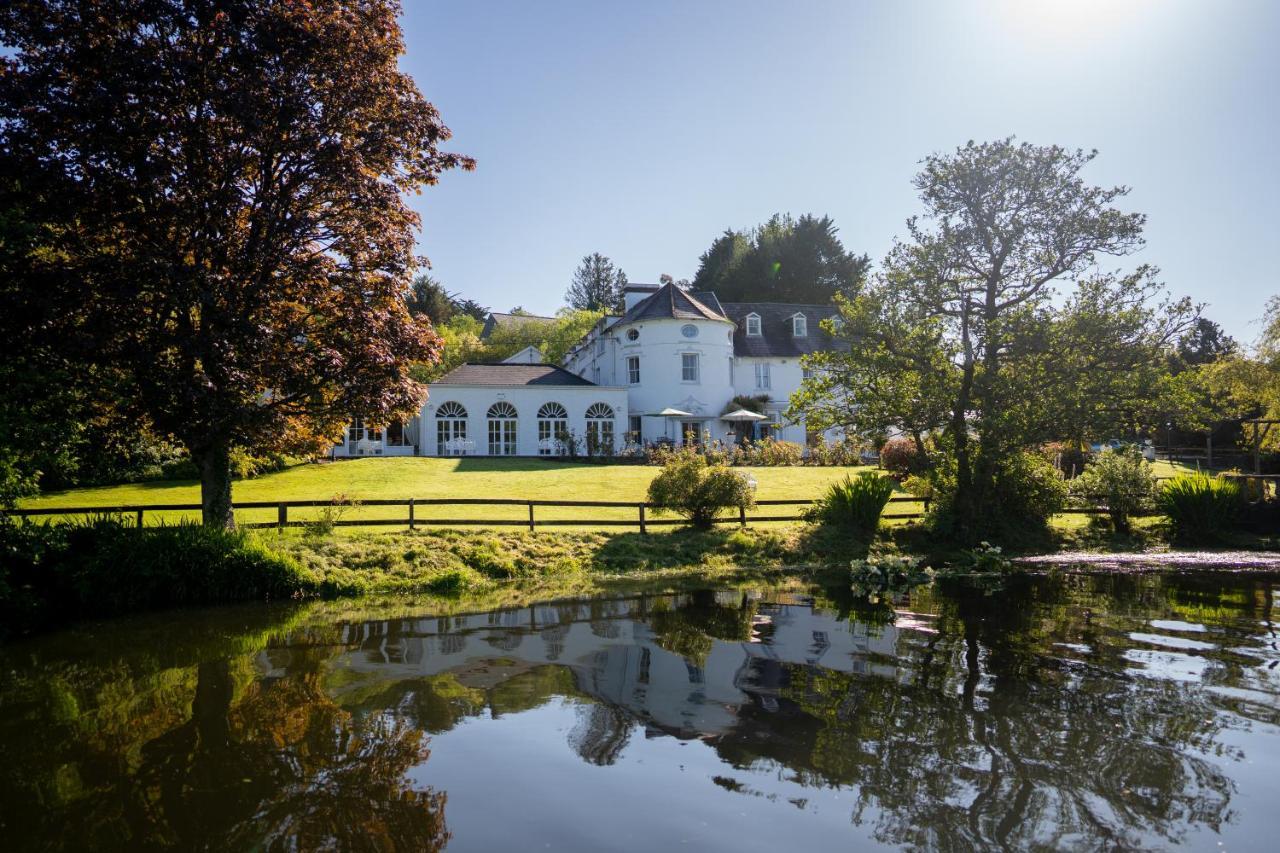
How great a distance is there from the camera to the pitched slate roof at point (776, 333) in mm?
44094

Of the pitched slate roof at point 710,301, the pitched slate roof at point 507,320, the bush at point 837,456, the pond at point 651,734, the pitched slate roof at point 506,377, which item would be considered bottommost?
the pond at point 651,734

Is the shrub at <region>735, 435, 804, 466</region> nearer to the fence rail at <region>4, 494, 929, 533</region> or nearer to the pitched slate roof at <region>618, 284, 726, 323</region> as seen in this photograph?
the pitched slate roof at <region>618, 284, 726, 323</region>

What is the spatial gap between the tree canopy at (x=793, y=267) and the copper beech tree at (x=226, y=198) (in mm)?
50043

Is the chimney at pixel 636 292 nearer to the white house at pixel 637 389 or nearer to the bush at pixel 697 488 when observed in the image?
the white house at pixel 637 389

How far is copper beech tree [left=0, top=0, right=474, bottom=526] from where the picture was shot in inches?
455

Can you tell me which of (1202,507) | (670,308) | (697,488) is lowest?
(1202,507)

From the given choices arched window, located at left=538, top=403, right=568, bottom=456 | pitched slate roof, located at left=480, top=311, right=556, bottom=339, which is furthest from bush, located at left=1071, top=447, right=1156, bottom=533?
pitched slate roof, located at left=480, top=311, right=556, bottom=339

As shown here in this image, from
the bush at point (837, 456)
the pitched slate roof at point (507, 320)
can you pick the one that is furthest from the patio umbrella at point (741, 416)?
the pitched slate roof at point (507, 320)

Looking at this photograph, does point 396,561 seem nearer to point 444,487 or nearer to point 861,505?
point 444,487

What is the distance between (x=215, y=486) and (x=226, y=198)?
512cm

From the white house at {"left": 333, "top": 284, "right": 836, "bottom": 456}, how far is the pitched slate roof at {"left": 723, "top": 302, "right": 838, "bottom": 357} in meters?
0.07

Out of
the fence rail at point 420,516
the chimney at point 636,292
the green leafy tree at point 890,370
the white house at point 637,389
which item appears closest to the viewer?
the fence rail at point 420,516

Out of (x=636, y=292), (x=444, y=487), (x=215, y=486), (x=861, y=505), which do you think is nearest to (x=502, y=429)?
(x=444, y=487)

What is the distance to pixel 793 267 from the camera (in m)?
62.0
